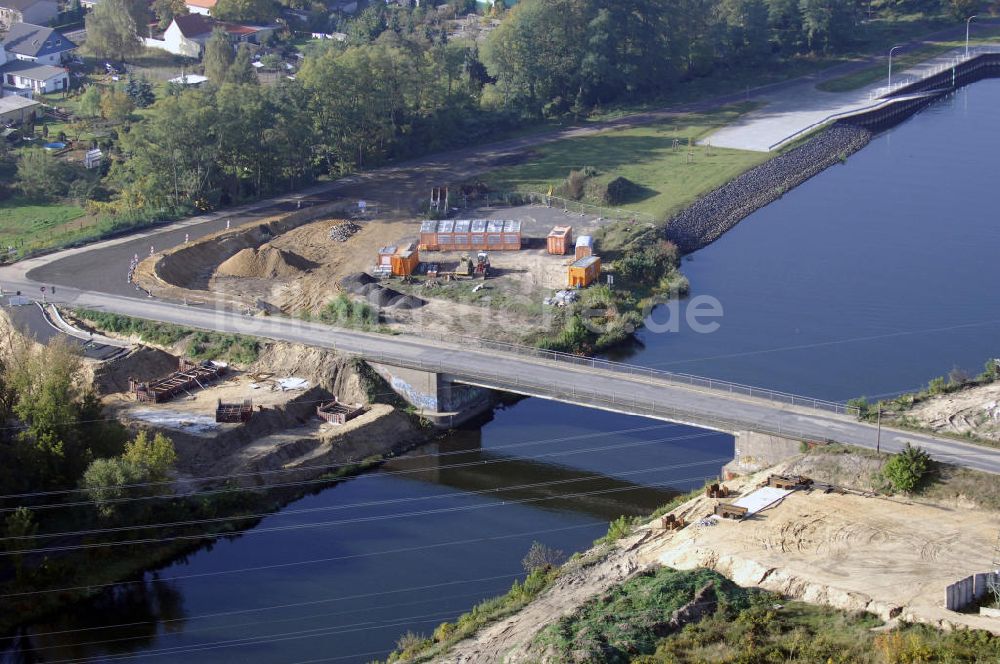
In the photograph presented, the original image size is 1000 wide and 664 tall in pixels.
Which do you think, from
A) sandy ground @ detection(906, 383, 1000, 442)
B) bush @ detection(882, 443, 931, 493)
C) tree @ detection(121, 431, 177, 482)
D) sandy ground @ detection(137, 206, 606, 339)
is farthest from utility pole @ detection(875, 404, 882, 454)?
tree @ detection(121, 431, 177, 482)

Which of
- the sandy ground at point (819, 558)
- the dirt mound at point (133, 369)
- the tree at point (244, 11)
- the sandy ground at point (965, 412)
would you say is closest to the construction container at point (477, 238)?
the dirt mound at point (133, 369)

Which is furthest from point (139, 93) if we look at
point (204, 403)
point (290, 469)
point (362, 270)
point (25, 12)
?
point (290, 469)

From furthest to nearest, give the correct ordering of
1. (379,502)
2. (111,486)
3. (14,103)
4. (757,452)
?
(14,103) → (379,502) → (757,452) → (111,486)

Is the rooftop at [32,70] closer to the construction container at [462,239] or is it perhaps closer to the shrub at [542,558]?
the construction container at [462,239]

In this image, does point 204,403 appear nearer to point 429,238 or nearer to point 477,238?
point 429,238

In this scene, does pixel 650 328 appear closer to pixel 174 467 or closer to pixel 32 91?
pixel 174 467

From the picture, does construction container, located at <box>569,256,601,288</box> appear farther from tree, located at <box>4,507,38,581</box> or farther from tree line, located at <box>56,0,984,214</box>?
tree, located at <box>4,507,38,581</box>

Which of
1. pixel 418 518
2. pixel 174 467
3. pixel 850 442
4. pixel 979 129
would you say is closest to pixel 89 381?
pixel 174 467
